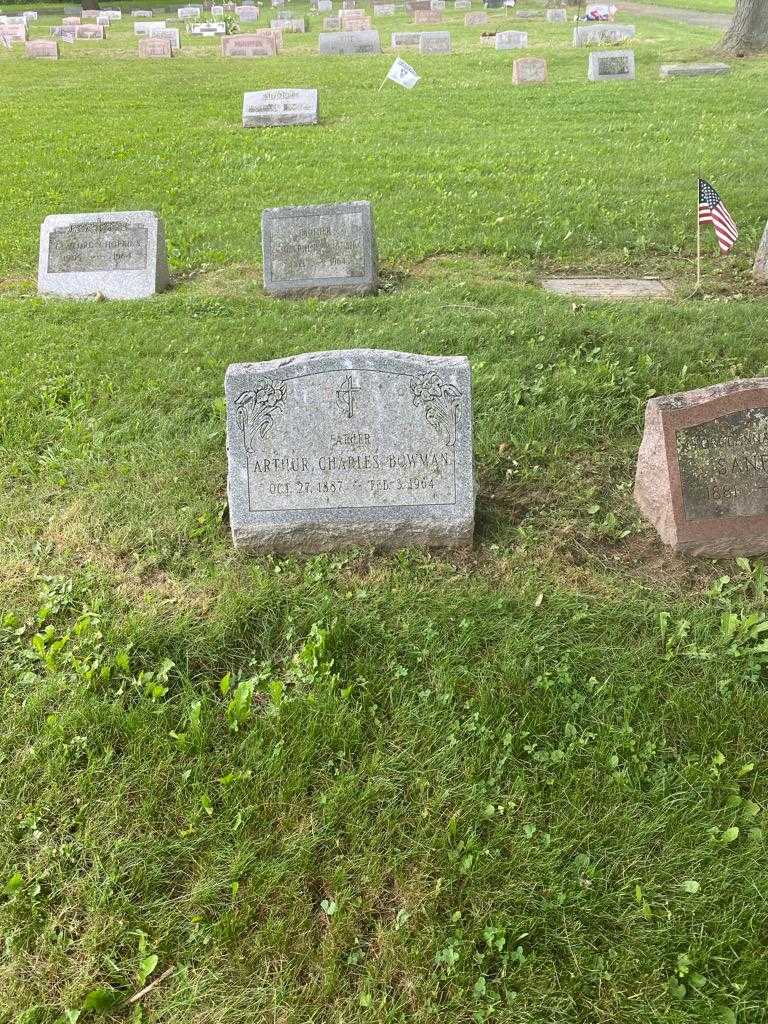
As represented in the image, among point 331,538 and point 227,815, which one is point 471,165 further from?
point 227,815

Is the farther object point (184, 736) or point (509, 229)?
point (509, 229)

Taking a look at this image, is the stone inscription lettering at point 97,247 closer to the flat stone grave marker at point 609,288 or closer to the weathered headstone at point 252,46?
the flat stone grave marker at point 609,288

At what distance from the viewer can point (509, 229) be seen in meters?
8.46

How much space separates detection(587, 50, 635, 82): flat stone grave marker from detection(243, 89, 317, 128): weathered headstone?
21.7 feet

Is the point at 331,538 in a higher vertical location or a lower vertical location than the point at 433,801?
higher

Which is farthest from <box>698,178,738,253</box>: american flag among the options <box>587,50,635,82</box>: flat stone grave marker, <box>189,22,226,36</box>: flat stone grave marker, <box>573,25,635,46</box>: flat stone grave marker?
<box>189,22,226,36</box>: flat stone grave marker

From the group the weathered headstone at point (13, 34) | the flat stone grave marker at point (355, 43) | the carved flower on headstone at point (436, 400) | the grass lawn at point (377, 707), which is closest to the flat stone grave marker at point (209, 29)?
the weathered headstone at point (13, 34)

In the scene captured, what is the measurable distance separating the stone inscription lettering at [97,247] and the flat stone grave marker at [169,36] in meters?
19.3

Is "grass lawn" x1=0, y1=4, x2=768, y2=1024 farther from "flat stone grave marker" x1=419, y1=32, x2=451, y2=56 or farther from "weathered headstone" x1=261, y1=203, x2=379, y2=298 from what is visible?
"flat stone grave marker" x1=419, y1=32, x2=451, y2=56

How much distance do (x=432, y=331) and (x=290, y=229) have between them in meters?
2.20

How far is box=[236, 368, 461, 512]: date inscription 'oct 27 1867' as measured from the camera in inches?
157

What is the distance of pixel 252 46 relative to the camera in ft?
74.3

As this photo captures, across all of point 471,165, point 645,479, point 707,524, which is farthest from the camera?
point 471,165

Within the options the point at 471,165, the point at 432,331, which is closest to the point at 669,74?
the point at 471,165
